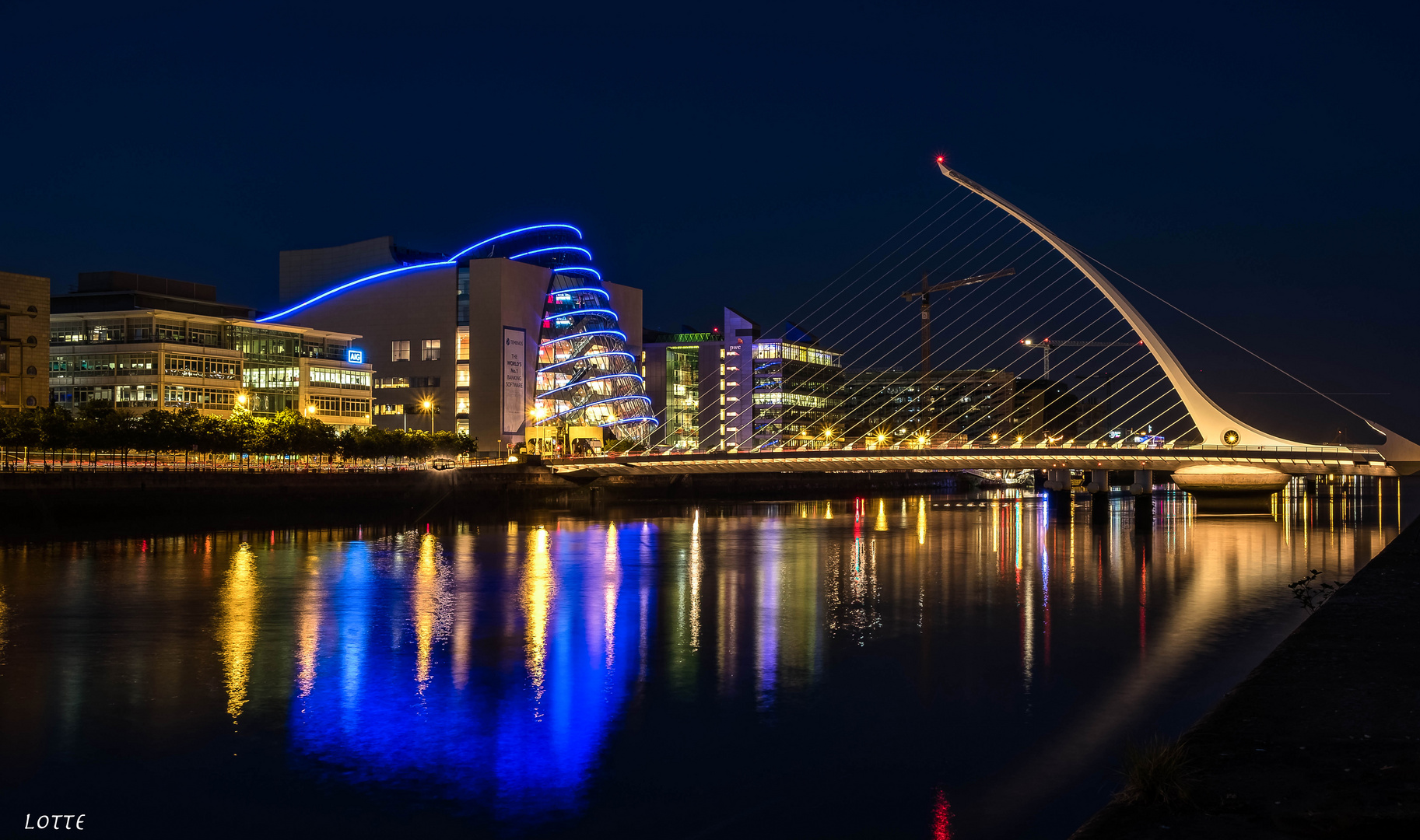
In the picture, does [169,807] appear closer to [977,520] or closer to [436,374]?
[977,520]

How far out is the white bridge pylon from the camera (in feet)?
→ 162

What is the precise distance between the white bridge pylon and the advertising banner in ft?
144

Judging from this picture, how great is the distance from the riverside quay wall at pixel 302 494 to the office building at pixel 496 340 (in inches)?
600

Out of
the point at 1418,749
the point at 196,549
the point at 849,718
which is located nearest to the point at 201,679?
the point at 849,718

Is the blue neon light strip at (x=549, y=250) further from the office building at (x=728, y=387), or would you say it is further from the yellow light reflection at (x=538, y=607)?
the yellow light reflection at (x=538, y=607)

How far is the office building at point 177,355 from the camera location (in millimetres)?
63469

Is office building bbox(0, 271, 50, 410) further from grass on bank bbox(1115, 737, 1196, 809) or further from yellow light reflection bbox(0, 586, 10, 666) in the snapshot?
grass on bank bbox(1115, 737, 1196, 809)

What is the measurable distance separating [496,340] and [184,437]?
1528 inches

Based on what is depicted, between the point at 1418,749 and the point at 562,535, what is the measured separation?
35735mm

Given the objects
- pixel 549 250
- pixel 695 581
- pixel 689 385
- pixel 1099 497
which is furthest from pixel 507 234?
pixel 695 581

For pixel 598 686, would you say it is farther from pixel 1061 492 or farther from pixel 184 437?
pixel 1061 492

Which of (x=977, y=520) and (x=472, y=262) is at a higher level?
(x=472, y=262)

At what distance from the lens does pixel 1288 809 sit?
6.75m

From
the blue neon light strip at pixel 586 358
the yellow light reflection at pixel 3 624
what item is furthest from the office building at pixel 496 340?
the yellow light reflection at pixel 3 624
